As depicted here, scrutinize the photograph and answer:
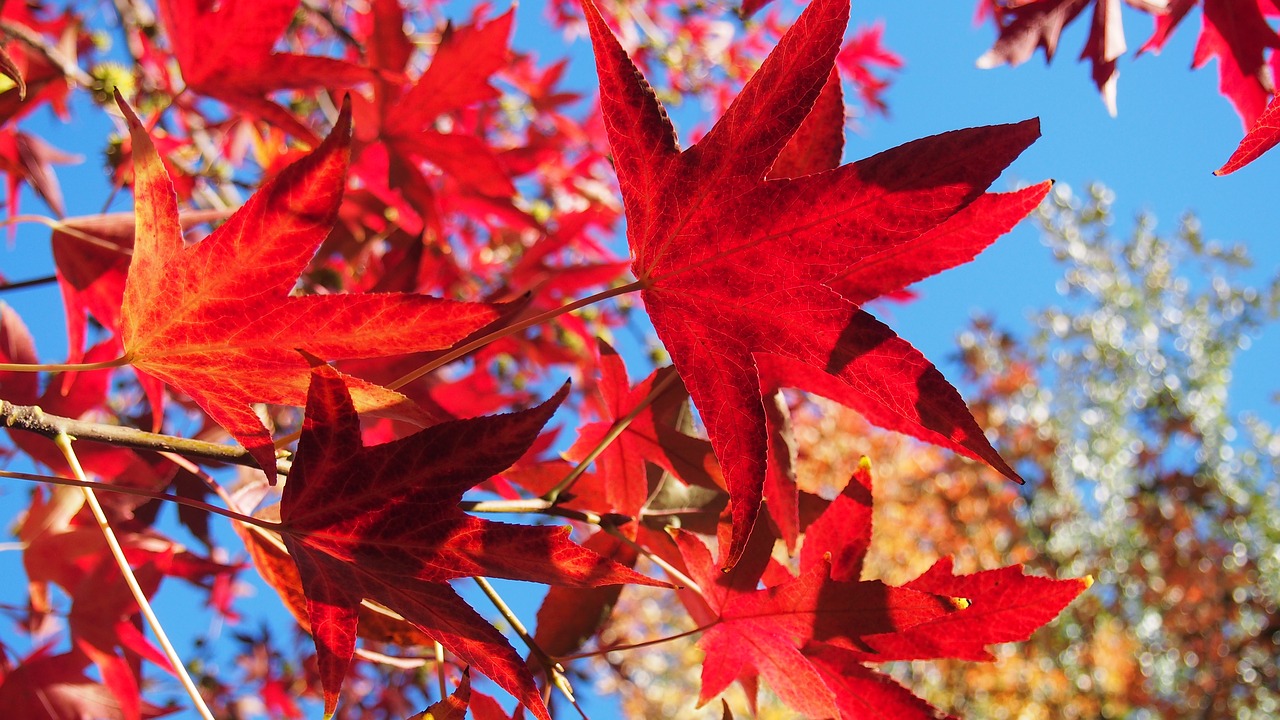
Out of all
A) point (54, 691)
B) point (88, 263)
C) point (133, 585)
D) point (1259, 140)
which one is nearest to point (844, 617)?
point (1259, 140)

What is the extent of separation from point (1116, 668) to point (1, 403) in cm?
855

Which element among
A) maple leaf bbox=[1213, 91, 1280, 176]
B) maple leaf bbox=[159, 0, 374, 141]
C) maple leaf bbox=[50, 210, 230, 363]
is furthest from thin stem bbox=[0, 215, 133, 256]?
maple leaf bbox=[1213, 91, 1280, 176]

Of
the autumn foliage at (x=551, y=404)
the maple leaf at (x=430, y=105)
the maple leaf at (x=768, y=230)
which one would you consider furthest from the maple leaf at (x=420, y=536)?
the maple leaf at (x=430, y=105)

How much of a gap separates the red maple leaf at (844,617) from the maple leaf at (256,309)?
0.27m

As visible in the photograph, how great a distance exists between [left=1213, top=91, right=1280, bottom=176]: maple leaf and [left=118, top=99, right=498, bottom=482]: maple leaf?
43cm

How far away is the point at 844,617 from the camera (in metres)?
0.58

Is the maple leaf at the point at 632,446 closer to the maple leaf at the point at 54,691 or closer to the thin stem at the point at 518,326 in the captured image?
the thin stem at the point at 518,326

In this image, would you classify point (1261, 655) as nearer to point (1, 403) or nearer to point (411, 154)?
point (411, 154)

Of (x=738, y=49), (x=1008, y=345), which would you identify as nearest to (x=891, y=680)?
(x=738, y=49)

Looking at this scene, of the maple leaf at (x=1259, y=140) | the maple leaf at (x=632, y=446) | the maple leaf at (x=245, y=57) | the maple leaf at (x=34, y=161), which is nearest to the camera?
the maple leaf at (x=1259, y=140)

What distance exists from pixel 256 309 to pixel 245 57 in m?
0.54

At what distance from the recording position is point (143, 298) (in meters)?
0.50

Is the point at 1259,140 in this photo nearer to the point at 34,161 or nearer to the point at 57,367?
the point at 57,367

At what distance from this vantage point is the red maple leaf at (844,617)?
22.8 inches
